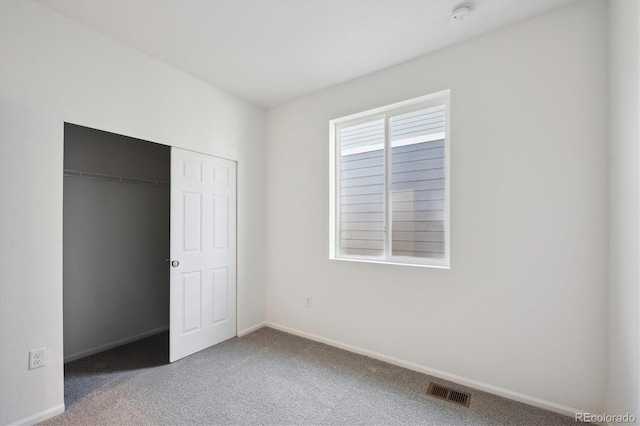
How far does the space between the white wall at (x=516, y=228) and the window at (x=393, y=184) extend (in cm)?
16

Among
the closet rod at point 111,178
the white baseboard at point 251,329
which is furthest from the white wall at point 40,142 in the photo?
the white baseboard at point 251,329

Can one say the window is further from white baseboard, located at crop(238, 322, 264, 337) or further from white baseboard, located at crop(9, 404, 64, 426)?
white baseboard, located at crop(9, 404, 64, 426)

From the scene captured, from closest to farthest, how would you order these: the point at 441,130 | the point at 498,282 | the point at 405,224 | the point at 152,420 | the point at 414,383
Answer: the point at 152,420
the point at 498,282
the point at 414,383
the point at 441,130
the point at 405,224

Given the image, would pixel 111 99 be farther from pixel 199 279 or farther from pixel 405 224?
pixel 405 224

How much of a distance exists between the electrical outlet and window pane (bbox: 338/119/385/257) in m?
2.58

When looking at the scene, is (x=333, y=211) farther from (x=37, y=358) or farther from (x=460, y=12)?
(x=37, y=358)

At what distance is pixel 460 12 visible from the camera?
2066mm

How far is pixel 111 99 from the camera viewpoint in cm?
241

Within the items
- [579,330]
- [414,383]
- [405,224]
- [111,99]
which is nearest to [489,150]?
[405,224]

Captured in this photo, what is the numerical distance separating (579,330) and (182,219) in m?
3.37

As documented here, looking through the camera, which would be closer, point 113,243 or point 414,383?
point 414,383

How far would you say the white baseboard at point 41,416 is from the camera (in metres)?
1.89

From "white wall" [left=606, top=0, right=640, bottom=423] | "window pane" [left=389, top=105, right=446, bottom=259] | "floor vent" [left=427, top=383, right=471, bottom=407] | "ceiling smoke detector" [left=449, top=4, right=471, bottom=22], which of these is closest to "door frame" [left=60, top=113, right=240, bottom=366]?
"window pane" [left=389, top=105, right=446, bottom=259]

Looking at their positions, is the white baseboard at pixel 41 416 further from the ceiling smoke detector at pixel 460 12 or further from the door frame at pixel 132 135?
the ceiling smoke detector at pixel 460 12
